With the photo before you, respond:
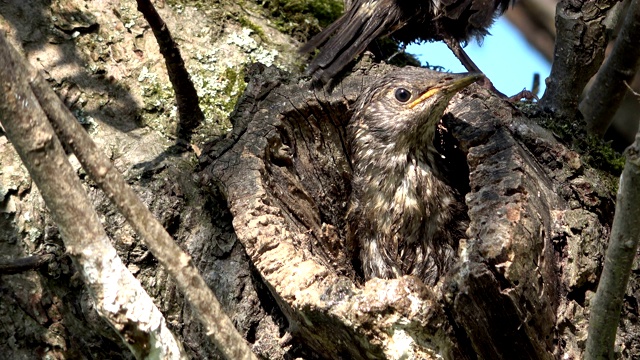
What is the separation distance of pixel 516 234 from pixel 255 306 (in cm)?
98

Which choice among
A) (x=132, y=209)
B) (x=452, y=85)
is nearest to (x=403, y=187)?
(x=452, y=85)

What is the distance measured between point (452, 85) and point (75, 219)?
68.8 inches

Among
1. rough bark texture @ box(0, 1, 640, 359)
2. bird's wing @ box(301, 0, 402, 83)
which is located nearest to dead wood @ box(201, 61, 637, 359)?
rough bark texture @ box(0, 1, 640, 359)

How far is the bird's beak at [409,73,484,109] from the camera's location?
3.23 meters

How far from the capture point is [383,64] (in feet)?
12.3

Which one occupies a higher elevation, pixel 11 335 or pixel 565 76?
pixel 565 76

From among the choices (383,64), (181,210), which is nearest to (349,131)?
(383,64)

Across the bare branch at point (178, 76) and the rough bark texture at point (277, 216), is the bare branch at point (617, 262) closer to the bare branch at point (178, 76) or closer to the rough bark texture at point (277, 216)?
the rough bark texture at point (277, 216)

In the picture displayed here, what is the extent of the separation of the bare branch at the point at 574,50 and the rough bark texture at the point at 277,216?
0.21 metres

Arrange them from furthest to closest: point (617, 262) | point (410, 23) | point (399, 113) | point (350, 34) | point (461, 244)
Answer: point (410, 23) → point (350, 34) → point (399, 113) → point (461, 244) → point (617, 262)

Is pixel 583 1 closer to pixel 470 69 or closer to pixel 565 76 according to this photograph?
pixel 565 76

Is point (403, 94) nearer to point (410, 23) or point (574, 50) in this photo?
point (574, 50)

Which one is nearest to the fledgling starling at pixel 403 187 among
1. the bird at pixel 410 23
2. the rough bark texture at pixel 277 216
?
the rough bark texture at pixel 277 216

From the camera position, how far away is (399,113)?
3650 mm
